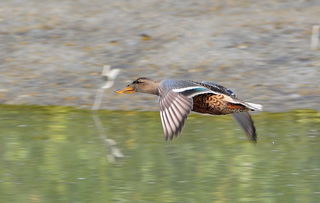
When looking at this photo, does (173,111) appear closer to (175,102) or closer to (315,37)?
(175,102)

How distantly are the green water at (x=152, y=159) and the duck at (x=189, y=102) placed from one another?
51 centimetres

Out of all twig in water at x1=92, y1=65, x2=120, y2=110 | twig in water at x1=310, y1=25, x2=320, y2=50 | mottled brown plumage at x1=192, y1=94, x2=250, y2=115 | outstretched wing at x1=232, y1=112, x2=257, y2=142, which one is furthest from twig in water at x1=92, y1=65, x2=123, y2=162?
twig in water at x1=310, y1=25, x2=320, y2=50

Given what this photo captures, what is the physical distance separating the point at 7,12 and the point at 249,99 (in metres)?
5.00

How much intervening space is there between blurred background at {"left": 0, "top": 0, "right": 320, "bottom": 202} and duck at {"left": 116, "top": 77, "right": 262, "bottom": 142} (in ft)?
1.68

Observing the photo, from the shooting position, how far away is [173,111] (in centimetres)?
826

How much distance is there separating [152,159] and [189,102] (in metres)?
1.33

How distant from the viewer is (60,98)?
12.6 metres

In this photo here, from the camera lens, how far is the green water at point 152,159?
8562mm

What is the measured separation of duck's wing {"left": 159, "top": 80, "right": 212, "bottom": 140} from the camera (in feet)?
26.5

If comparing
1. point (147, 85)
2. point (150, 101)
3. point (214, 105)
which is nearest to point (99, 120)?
point (150, 101)

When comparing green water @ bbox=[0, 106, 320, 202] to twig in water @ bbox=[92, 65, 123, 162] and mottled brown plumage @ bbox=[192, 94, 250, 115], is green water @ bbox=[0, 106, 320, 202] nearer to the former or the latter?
twig in water @ bbox=[92, 65, 123, 162]

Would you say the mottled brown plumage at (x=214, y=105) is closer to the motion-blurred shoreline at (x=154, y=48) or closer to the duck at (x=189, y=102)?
the duck at (x=189, y=102)

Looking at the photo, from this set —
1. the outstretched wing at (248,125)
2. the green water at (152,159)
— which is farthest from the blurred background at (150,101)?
the outstretched wing at (248,125)

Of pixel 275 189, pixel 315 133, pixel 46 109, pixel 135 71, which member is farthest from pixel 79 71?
pixel 275 189
